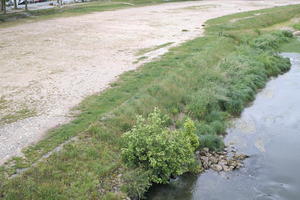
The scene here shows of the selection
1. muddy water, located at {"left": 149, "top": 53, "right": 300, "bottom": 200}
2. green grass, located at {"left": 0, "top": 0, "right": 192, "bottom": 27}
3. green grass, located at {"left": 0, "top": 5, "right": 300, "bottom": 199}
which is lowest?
muddy water, located at {"left": 149, "top": 53, "right": 300, "bottom": 200}

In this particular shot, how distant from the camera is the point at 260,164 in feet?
44.5

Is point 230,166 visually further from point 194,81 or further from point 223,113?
point 194,81

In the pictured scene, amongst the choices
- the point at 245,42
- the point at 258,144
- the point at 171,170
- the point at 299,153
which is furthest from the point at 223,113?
the point at 245,42

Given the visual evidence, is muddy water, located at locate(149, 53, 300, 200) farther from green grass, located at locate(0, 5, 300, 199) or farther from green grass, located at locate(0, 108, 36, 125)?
green grass, located at locate(0, 108, 36, 125)

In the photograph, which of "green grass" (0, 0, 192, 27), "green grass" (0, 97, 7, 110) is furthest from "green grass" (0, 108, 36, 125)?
"green grass" (0, 0, 192, 27)

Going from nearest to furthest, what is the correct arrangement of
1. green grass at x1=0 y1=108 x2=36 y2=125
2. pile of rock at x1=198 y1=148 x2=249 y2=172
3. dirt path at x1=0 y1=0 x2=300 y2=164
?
pile of rock at x1=198 y1=148 x2=249 y2=172, green grass at x1=0 y1=108 x2=36 y2=125, dirt path at x1=0 y1=0 x2=300 y2=164

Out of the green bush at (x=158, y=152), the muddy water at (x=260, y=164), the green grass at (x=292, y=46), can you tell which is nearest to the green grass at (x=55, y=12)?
the green grass at (x=292, y=46)

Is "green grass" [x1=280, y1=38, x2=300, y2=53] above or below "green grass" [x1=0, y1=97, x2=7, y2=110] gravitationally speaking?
above

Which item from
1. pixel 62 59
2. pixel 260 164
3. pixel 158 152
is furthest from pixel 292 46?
pixel 158 152

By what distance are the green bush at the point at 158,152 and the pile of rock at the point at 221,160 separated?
94 cm

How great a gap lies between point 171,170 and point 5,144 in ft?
19.7

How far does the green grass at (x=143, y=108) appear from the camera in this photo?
Result: 1105cm

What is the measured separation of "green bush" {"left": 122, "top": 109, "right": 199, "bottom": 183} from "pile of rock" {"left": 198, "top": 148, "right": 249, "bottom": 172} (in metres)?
0.94

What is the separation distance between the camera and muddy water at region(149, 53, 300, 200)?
11.8 meters
